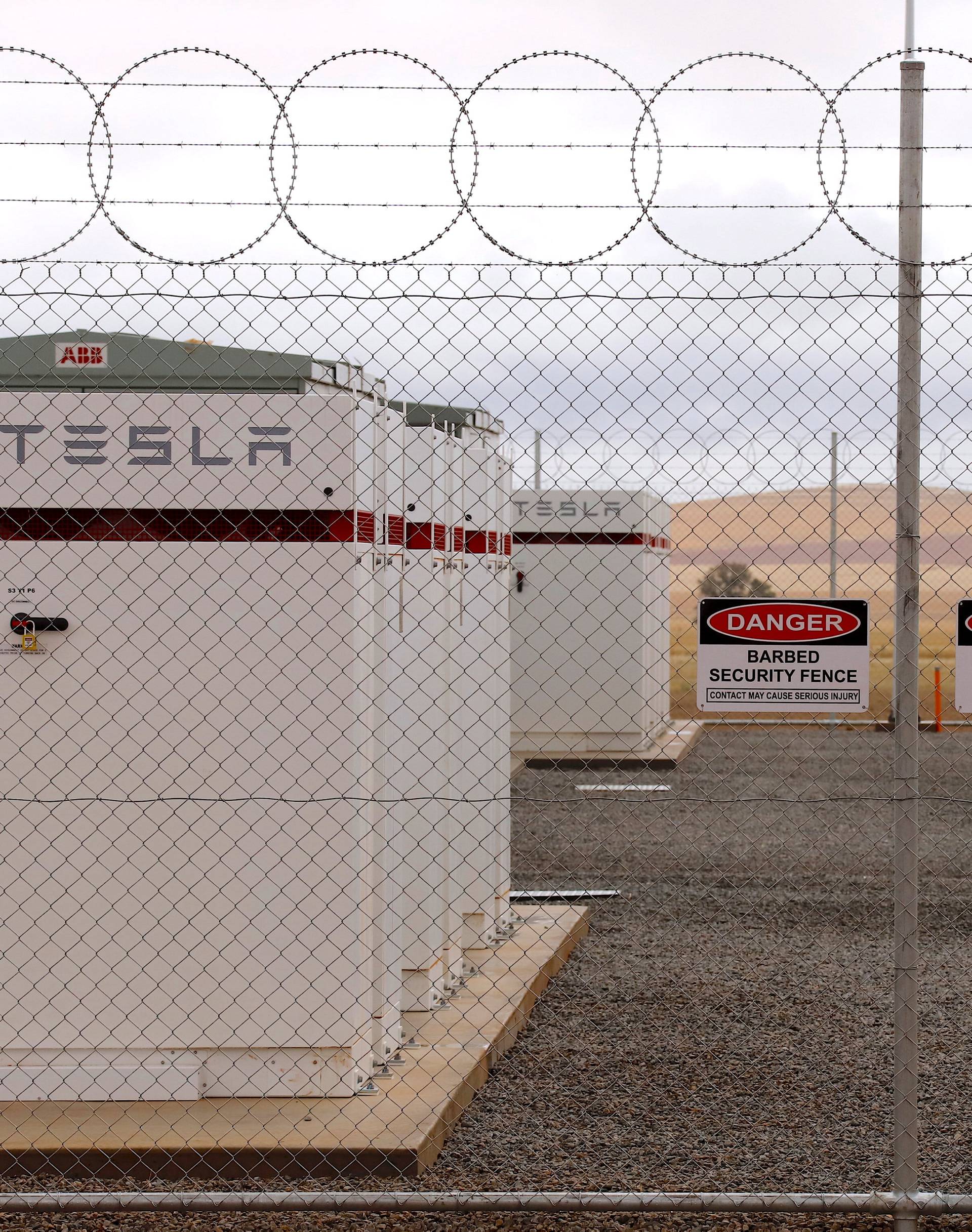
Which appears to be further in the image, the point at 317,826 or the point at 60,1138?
the point at 317,826

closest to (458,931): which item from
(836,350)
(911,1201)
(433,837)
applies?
(433,837)

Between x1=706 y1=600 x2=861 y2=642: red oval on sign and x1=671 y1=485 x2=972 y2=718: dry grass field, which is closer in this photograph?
x1=706 y1=600 x2=861 y2=642: red oval on sign

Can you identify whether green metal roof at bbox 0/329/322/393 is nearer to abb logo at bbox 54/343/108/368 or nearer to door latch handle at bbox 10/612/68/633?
abb logo at bbox 54/343/108/368

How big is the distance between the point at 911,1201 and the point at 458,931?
104 inches

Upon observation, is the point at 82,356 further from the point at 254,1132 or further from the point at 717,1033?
the point at 717,1033

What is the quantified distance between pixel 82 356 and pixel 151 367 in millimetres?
230

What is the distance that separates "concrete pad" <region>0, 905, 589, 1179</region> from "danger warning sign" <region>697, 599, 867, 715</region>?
61.1 inches

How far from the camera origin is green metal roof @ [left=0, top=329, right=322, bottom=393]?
172 inches

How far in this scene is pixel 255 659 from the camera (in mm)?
4375

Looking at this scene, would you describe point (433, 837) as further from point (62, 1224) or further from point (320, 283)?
point (320, 283)

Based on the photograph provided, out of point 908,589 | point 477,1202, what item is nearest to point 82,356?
point 908,589

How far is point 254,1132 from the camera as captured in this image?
4152 millimetres

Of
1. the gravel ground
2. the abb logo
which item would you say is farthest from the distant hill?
the abb logo

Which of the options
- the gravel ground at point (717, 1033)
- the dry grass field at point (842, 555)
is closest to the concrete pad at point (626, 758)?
the dry grass field at point (842, 555)
